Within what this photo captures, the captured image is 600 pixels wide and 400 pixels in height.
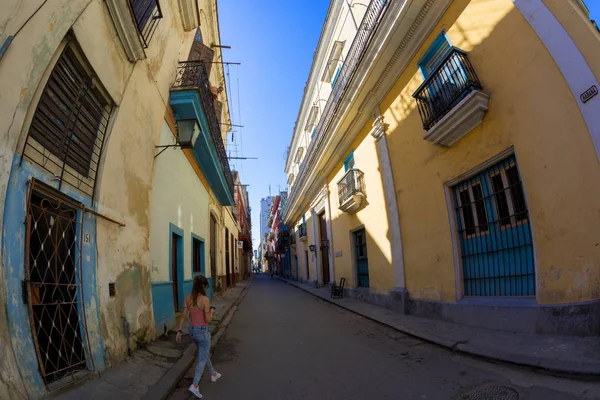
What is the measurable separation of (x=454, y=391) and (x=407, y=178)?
17.7 ft

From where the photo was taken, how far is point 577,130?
13.8ft

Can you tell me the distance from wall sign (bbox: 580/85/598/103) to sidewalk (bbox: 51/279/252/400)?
5.68 meters

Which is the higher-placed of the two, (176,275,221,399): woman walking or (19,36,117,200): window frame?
(19,36,117,200): window frame

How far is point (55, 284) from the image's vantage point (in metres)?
3.38

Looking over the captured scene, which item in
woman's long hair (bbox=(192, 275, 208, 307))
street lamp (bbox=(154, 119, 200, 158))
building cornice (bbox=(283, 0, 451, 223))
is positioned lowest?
woman's long hair (bbox=(192, 275, 208, 307))

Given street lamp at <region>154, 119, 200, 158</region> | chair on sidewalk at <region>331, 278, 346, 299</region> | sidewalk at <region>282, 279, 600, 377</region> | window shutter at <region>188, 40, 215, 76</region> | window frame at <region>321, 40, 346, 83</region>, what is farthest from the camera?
chair on sidewalk at <region>331, 278, 346, 299</region>

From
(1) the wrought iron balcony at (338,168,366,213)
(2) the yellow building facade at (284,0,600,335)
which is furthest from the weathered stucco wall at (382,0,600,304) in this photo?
(1) the wrought iron balcony at (338,168,366,213)

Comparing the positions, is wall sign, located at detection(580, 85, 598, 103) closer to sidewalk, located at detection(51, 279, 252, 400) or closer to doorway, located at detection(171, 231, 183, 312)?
sidewalk, located at detection(51, 279, 252, 400)

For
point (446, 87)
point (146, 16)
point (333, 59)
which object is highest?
point (333, 59)

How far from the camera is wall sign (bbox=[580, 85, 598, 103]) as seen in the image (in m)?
4.01

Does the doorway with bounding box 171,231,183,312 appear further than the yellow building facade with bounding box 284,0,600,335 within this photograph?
Yes

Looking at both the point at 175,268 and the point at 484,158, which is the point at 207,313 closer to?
the point at 484,158

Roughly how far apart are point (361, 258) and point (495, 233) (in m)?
6.42

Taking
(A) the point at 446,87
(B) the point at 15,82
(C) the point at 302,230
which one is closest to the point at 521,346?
(A) the point at 446,87
